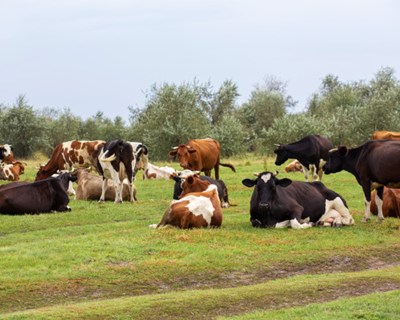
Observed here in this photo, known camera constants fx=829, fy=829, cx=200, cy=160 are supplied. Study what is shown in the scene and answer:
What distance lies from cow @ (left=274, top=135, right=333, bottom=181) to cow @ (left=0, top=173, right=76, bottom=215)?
10458mm

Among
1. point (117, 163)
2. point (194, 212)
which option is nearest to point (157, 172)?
point (117, 163)

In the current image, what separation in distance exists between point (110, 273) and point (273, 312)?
12.6ft

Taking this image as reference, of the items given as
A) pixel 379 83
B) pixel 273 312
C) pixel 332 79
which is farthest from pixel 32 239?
pixel 332 79

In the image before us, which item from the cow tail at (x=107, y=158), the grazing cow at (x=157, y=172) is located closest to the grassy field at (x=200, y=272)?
the cow tail at (x=107, y=158)

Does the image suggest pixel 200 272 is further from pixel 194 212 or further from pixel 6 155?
pixel 6 155

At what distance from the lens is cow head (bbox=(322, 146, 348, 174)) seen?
21.6 meters

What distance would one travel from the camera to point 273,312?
11227 millimetres

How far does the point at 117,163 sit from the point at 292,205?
27.3 feet

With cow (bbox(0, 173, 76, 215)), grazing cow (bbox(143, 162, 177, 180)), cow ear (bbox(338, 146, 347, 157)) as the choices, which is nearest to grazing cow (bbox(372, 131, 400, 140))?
→ grazing cow (bbox(143, 162, 177, 180))

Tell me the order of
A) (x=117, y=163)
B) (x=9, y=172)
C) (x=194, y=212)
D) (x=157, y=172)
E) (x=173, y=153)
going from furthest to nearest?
(x=157, y=172) < (x=9, y=172) < (x=173, y=153) < (x=117, y=163) < (x=194, y=212)

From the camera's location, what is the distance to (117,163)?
25734 millimetres

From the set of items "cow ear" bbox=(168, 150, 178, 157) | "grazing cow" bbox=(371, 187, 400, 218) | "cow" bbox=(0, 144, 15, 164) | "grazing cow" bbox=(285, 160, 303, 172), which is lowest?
"grazing cow" bbox=(285, 160, 303, 172)

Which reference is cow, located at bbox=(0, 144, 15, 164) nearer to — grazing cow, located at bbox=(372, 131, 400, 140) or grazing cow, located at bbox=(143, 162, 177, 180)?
grazing cow, located at bbox=(143, 162, 177, 180)

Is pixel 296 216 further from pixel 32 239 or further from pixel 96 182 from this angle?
pixel 96 182
